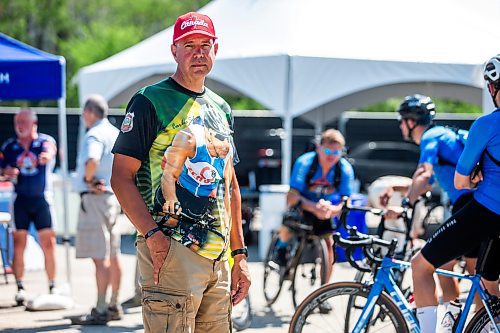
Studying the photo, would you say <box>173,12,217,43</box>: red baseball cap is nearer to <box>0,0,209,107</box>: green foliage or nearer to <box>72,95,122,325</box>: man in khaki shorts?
<box>72,95,122,325</box>: man in khaki shorts

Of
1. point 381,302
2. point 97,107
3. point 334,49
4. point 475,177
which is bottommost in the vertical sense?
point 381,302

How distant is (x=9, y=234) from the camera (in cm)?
972

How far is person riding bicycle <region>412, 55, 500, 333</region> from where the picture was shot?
4.86 metres

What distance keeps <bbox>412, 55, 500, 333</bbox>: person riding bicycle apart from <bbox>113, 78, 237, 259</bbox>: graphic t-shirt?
155 cm

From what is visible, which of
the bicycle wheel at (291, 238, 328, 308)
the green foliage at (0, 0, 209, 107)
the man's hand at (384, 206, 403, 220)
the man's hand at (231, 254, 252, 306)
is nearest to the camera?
the man's hand at (231, 254, 252, 306)

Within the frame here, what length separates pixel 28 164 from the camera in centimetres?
852

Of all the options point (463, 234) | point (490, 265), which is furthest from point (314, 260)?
point (463, 234)

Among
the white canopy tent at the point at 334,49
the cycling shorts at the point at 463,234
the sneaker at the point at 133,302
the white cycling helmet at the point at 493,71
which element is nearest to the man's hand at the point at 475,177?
the cycling shorts at the point at 463,234

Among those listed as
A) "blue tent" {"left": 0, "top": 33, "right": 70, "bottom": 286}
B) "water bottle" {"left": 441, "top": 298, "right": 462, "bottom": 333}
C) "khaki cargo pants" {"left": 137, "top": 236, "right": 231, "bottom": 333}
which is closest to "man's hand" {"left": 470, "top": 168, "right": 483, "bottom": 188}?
"water bottle" {"left": 441, "top": 298, "right": 462, "bottom": 333}

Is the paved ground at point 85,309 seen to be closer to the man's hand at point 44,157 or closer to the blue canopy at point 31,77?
the man's hand at point 44,157

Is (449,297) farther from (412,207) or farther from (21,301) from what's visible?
(21,301)

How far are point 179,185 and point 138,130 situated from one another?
0.99 ft

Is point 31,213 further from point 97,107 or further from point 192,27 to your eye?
point 192,27

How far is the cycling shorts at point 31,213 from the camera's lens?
8470 millimetres
